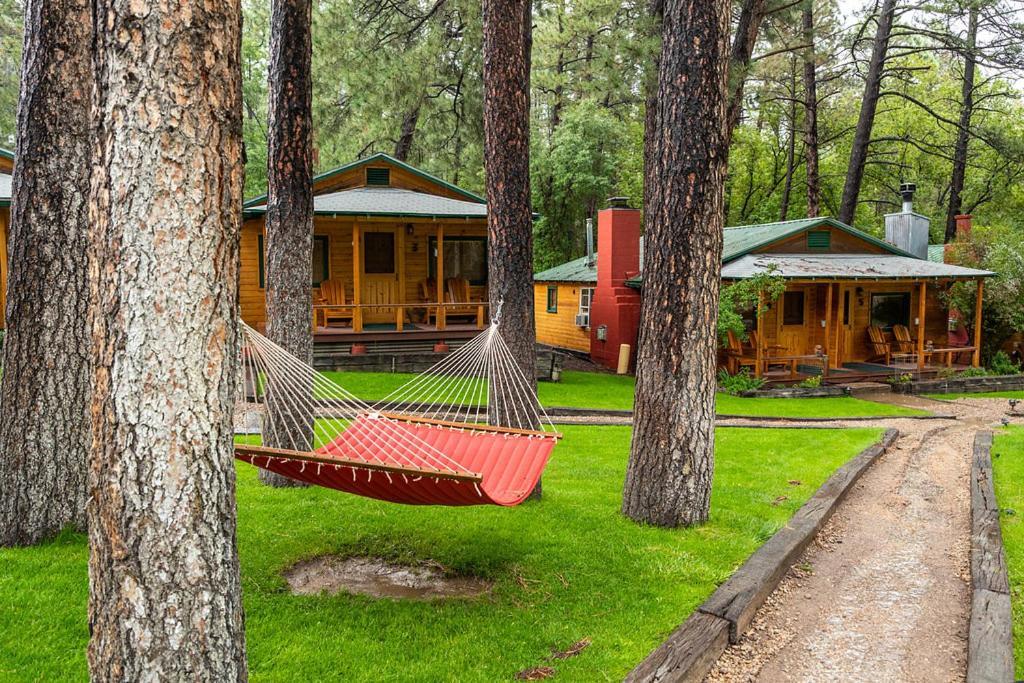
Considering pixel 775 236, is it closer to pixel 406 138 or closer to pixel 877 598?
pixel 406 138

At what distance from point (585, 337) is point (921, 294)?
7538 mm

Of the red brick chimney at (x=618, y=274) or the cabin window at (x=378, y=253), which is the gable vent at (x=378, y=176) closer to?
the cabin window at (x=378, y=253)

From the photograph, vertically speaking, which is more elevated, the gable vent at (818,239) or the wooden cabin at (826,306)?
the gable vent at (818,239)

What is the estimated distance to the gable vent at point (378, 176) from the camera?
18328 millimetres

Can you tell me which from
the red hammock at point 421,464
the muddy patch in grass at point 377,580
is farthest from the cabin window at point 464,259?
the muddy patch in grass at point 377,580

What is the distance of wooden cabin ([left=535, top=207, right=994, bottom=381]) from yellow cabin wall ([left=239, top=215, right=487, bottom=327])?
10.2ft

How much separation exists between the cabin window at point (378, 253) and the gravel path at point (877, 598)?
452 inches

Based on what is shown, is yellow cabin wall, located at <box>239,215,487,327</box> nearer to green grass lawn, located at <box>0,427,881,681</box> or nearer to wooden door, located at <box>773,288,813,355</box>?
wooden door, located at <box>773,288,813,355</box>

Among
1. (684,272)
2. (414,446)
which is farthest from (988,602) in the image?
(414,446)

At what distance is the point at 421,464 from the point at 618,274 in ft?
45.2

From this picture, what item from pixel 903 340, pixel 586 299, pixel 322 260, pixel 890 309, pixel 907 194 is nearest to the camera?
pixel 322 260

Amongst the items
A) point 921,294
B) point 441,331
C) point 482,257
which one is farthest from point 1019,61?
point 441,331

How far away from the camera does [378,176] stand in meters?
18.4

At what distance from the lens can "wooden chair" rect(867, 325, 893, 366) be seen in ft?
59.0
